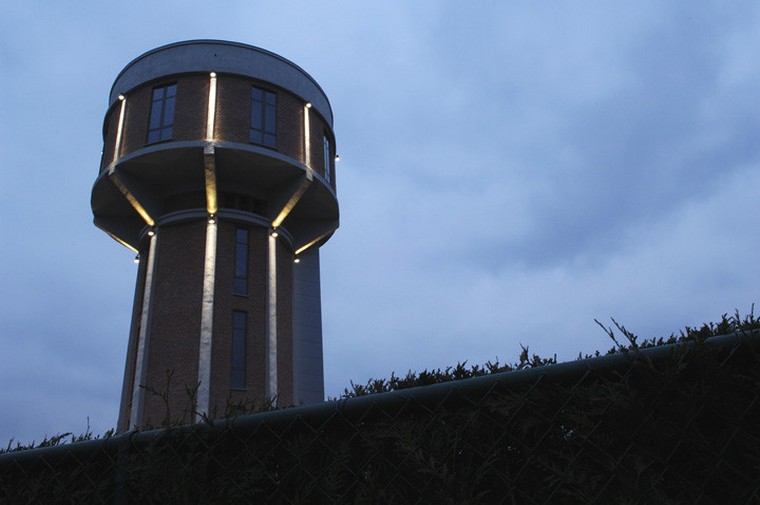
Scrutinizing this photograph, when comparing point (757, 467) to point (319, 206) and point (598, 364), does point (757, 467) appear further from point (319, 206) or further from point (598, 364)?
point (319, 206)

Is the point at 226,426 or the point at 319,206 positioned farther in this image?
the point at 319,206

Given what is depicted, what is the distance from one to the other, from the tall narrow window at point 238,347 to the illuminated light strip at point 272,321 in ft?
2.60

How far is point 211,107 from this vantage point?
2084 cm

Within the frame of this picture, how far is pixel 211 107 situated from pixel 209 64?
2085mm

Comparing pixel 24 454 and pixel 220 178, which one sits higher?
pixel 220 178

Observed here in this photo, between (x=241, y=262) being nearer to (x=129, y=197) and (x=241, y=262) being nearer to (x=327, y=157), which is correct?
(x=129, y=197)

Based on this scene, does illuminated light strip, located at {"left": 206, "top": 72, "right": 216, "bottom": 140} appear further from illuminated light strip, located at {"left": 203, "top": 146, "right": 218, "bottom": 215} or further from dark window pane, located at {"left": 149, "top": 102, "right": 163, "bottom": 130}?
dark window pane, located at {"left": 149, "top": 102, "right": 163, "bottom": 130}

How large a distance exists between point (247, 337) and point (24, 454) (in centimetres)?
1767

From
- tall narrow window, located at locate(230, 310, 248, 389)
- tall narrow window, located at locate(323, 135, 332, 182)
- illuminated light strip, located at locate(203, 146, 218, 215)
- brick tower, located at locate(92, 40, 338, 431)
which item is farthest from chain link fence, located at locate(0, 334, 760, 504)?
tall narrow window, located at locate(323, 135, 332, 182)

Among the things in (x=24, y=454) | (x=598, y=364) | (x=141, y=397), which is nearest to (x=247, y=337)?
(x=141, y=397)

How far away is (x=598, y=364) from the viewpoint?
2.03 metres

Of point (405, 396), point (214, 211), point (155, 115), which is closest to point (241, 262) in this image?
point (214, 211)

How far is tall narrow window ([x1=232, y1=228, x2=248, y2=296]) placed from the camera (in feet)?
69.2

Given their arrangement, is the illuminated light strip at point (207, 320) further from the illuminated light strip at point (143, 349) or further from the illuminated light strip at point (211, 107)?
the illuminated light strip at point (211, 107)
